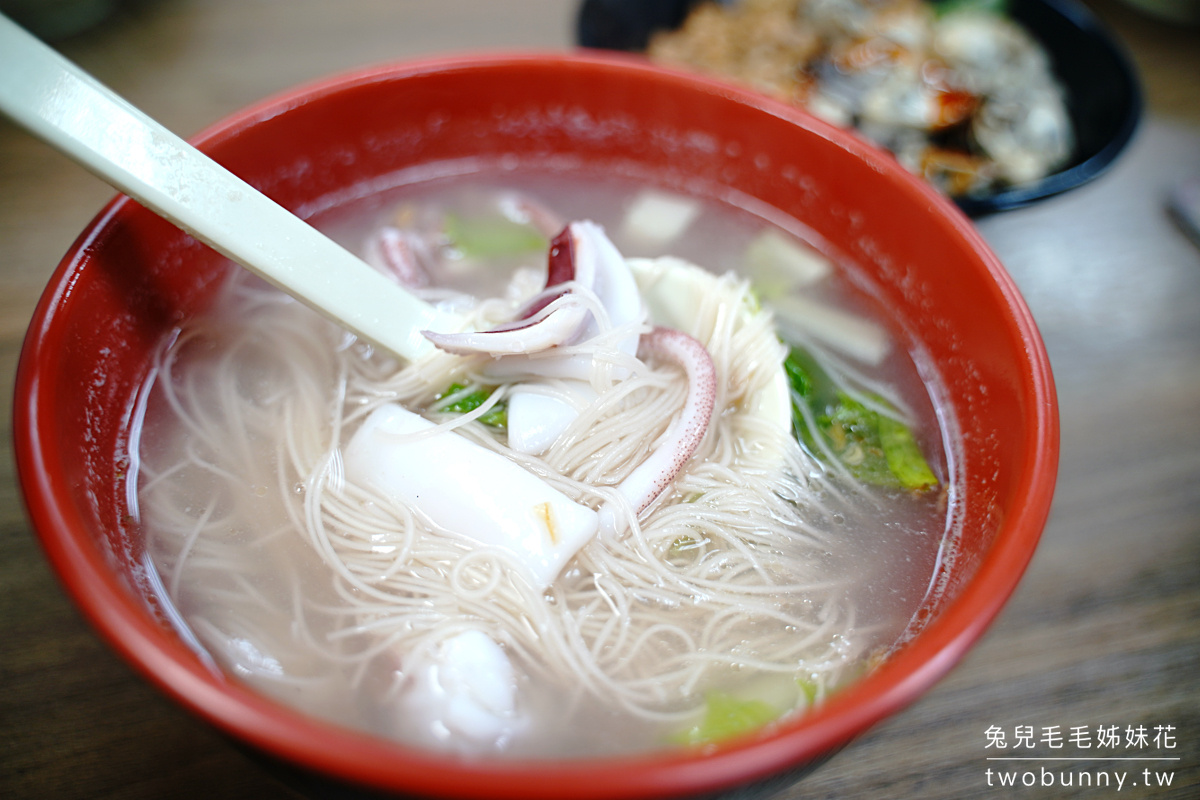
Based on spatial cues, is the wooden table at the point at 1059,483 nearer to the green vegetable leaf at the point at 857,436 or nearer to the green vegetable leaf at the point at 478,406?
the green vegetable leaf at the point at 857,436

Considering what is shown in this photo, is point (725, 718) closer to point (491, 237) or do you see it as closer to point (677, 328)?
point (677, 328)

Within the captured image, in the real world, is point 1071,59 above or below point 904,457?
above

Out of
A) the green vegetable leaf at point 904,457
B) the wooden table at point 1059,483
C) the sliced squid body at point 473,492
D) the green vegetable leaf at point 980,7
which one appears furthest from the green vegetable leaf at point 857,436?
the green vegetable leaf at point 980,7

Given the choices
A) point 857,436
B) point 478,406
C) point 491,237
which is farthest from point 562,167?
point 857,436

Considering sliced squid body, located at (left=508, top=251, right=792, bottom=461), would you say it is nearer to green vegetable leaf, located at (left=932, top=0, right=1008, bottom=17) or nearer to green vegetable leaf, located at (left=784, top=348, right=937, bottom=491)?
green vegetable leaf, located at (left=784, top=348, right=937, bottom=491)

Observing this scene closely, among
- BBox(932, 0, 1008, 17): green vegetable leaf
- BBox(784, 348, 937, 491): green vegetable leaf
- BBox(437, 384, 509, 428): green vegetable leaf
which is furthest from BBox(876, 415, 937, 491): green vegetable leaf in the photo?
BBox(932, 0, 1008, 17): green vegetable leaf

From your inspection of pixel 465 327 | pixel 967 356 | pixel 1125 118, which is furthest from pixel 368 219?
pixel 1125 118

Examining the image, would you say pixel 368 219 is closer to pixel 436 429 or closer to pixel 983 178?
pixel 436 429
